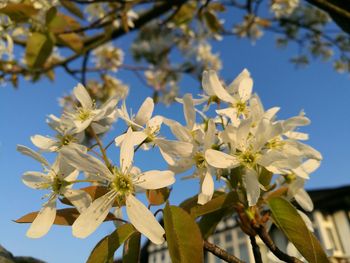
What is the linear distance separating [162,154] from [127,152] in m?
0.07

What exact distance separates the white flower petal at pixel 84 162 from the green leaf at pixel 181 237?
14 centimetres

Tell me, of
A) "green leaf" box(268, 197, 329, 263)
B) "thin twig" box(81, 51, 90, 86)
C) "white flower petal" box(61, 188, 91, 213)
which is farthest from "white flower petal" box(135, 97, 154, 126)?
"thin twig" box(81, 51, 90, 86)

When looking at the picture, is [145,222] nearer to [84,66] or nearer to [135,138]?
[135,138]

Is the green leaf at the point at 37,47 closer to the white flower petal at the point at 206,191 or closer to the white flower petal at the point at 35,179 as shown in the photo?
the white flower petal at the point at 35,179

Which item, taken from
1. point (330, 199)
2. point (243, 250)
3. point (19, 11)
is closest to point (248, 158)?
point (19, 11)

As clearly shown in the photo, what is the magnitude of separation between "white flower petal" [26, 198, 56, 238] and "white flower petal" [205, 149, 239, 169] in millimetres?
296

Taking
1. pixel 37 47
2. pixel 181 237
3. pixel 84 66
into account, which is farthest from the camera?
pixel 84 66

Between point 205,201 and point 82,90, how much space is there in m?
0.40

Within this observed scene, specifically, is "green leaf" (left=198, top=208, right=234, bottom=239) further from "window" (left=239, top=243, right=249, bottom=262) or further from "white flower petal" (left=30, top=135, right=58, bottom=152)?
"window" (left=239, top=243, right=249, bottom=262)

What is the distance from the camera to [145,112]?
2.56ft

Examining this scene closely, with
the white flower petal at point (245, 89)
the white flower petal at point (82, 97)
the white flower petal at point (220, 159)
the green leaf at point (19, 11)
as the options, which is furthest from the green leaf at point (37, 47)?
the white flower petal at point (220, 159)

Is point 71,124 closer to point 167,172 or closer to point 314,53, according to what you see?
point 167,172

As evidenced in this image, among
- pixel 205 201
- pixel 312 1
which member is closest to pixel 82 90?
pixel 205 201

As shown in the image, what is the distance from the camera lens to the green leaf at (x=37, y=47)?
141 centimetres
